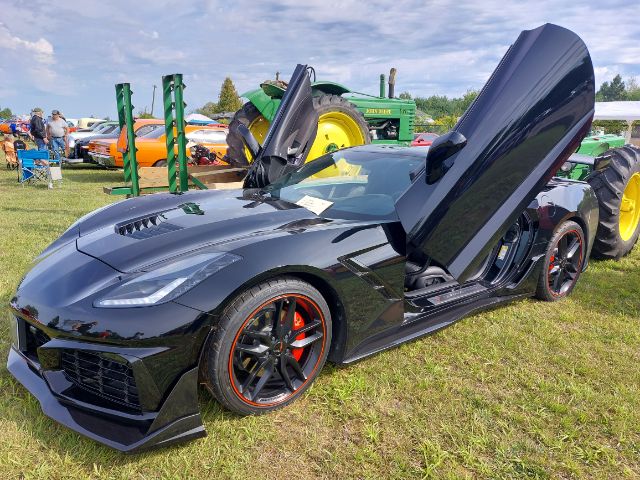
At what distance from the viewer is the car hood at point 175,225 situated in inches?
87.0

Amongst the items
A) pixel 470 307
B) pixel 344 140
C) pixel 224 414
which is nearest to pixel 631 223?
pixel 470 307

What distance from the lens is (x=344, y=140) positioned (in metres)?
6.41

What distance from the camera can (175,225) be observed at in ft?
8.34

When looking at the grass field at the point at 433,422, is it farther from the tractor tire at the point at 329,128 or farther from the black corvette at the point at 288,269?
the tractor tire at the point at 329,128

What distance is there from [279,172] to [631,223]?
391cm

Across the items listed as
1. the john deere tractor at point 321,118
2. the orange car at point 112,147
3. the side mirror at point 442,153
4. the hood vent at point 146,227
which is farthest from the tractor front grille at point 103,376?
the orange car at point 112,147

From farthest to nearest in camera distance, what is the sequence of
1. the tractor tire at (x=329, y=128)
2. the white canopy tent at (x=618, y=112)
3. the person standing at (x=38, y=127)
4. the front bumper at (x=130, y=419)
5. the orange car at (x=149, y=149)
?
1. the white canopy tent at (x=618, y=112)
2. the person standing at (x=38, y=127)
3. the orange car at (x=149, y=149)
4. the tractor tire at (x=329, y=128)
5. the front bumper at (x=130, y=419)

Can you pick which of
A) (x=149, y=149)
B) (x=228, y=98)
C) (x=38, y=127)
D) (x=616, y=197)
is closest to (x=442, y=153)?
(x=616, y=197)

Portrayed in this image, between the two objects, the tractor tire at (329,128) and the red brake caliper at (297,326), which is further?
the tractor tire at (329,128)

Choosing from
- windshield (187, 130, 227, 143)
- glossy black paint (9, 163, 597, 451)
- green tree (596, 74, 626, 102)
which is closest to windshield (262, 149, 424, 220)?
glossy black paint (9, 163, 597, 451)

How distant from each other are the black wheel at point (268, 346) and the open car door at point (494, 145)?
702 mm

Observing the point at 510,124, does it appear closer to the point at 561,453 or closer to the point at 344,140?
the point at 561,453

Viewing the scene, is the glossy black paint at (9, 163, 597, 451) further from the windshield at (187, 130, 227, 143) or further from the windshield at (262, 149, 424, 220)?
the windshield at (187, 130, 227, 143)

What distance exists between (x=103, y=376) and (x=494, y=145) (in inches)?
86.9
